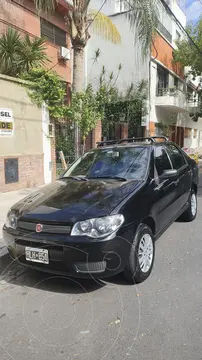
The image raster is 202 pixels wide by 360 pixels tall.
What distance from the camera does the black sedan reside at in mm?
2994

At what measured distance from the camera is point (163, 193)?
418 cm

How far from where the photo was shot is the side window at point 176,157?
202 inches

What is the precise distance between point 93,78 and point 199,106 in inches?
342

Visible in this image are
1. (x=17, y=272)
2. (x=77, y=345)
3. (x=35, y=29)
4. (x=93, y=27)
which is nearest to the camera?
(x=77, y=345)

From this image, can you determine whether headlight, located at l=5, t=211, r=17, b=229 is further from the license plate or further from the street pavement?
the street pavement

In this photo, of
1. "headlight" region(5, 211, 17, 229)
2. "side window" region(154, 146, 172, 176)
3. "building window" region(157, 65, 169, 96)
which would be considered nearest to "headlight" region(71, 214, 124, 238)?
"headlight" region(5, 211, 17, 229)

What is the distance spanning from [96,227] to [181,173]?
2732 mm

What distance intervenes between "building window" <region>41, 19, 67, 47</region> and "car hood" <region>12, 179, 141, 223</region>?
11.7m

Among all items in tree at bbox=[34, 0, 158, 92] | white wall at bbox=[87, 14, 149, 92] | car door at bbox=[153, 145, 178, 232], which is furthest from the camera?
white wall at bbox=[87, 14, 149, 92]

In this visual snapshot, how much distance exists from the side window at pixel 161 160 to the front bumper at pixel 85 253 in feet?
4.85

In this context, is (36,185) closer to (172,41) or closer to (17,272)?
(17,272)

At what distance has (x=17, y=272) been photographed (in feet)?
12.7

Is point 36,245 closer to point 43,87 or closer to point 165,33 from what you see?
point 43,87

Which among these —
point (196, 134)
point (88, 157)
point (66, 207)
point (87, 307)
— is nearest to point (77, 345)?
point (87, 307)
